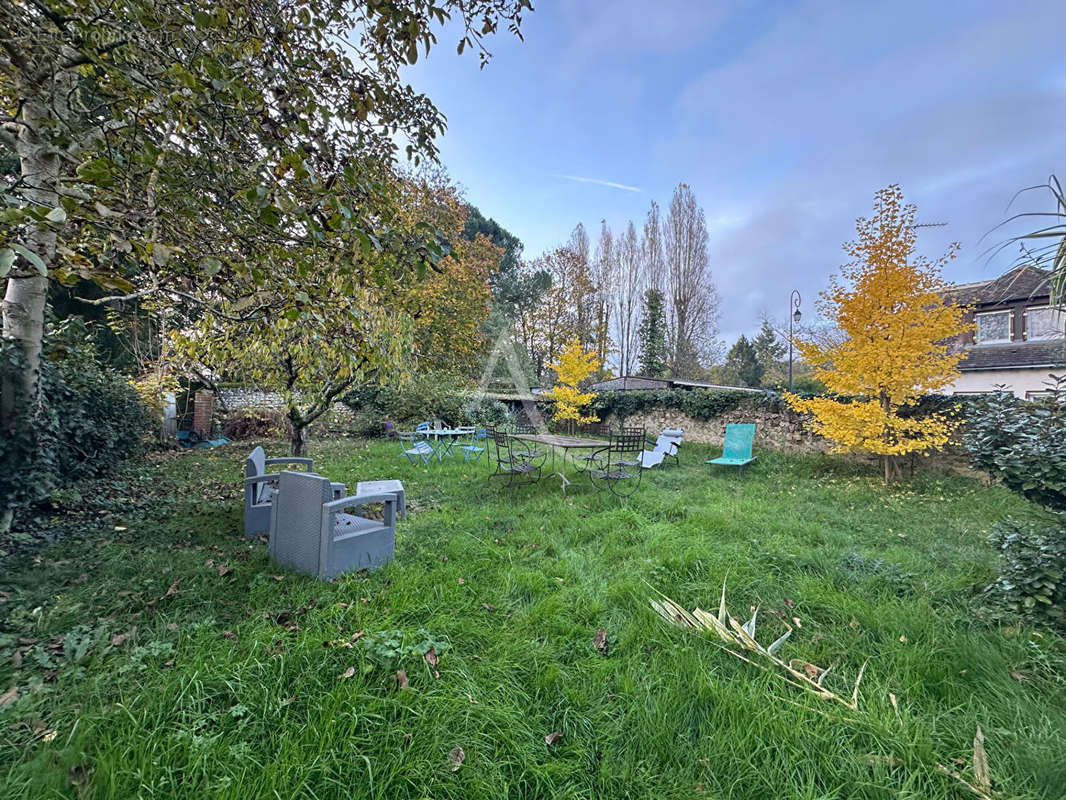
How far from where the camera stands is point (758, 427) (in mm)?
9852

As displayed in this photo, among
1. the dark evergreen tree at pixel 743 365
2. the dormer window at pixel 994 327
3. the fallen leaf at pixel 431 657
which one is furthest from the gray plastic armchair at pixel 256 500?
the dark evergreen tree at pixel 743 365

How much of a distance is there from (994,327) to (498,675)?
809 inches

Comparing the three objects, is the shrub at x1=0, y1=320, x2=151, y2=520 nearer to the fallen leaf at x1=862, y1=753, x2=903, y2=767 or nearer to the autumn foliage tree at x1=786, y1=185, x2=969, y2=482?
the fallen leaf at x1=862, y1=753, x2=903, y2=767

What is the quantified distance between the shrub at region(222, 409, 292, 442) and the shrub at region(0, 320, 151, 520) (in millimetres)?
3754

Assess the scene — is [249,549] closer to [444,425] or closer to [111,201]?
[111,201]

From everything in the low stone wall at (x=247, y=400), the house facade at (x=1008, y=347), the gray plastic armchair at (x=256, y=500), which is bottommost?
the gray plastic armchair at (x=256, y=500)

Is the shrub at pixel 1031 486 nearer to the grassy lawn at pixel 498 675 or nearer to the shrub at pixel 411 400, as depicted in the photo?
the grassy lawn at pixel 498 675

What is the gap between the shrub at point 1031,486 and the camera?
2264 mm

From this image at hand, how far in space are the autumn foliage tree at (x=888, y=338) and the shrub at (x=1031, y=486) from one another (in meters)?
4.22

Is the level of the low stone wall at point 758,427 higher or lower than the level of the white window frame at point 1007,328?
lower

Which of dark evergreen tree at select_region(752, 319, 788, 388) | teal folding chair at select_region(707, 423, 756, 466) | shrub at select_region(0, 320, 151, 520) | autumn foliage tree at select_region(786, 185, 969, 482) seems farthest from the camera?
dark evergreen tree at select_region(752, 319, 788, 388)

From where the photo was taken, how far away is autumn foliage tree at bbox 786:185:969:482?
20.0 feet

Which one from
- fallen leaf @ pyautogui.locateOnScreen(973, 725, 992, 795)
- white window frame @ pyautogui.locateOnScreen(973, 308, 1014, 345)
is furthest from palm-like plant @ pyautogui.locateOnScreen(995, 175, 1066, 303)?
white window frame @ pyautogui.locateOnScreen(973, 308, 1014, 345)

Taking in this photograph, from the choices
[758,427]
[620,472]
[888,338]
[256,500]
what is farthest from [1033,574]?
[758,427]
